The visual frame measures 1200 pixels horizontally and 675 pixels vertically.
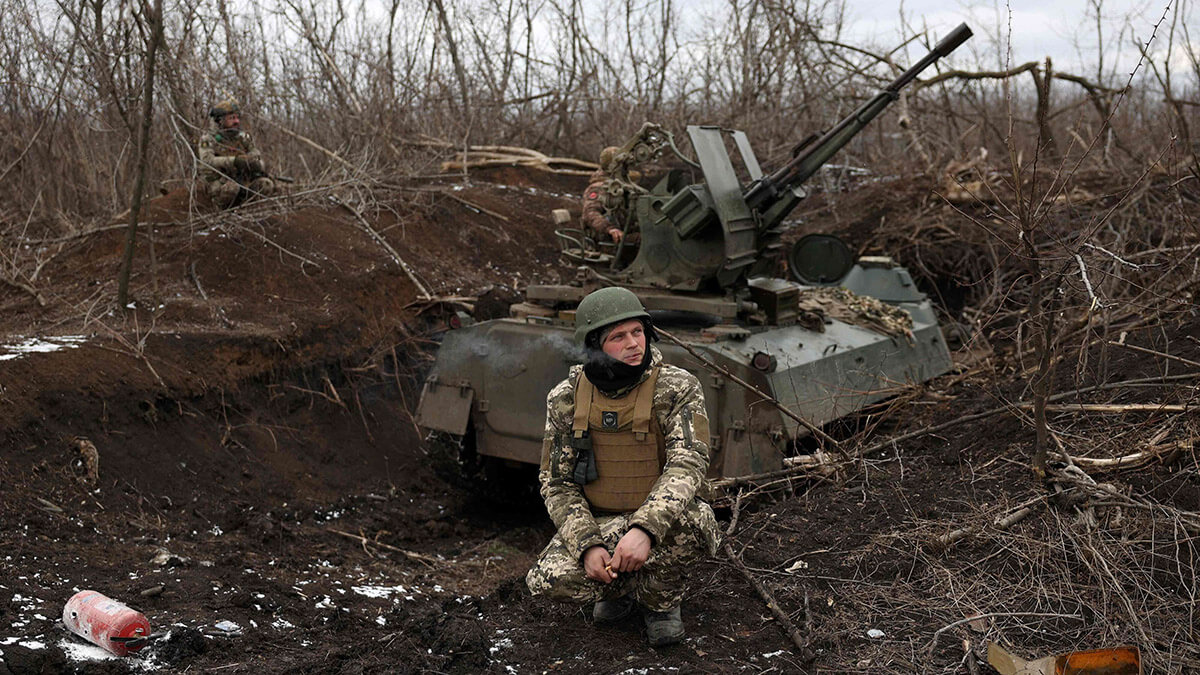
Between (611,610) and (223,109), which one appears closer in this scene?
(611,610)

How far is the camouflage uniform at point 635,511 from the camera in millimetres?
3973

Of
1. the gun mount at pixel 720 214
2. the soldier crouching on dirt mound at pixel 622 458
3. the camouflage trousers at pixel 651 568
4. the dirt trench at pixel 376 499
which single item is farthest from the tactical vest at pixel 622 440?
the gun mount at pixel 720 214

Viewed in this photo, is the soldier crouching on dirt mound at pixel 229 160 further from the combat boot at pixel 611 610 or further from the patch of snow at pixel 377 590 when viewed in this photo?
the combat boot at pixel 611 610

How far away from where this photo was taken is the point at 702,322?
7.39 metres

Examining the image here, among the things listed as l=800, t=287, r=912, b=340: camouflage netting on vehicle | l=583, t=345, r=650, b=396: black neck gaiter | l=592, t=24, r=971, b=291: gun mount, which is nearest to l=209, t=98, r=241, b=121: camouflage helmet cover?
l=592, t=24, r=971, b=291: gun mount

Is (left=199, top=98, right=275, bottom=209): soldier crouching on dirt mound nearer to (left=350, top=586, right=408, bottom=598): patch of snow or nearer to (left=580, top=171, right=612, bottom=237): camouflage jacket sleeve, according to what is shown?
(left=580, top=171, right=612, bottom=237): camouflage jacket sleeve

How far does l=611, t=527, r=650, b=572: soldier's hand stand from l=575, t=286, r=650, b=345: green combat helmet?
75 cm

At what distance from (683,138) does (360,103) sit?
4.13 metres

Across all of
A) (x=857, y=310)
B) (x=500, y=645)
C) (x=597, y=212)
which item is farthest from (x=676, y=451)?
(x=857, y=310)

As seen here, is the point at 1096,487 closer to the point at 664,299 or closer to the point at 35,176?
the point at 664,299

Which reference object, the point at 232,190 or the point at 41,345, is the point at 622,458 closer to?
the point at 41,345

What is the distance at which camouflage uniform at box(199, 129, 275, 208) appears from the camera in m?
10.1

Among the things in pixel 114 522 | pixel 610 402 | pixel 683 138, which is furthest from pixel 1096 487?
pixel 683 138

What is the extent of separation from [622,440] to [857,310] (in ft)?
15.7
